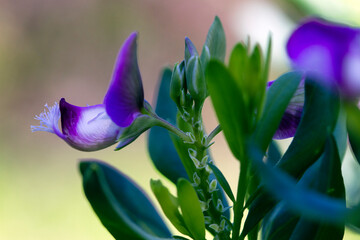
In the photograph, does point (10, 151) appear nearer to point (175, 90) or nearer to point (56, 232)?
point (56, 232)

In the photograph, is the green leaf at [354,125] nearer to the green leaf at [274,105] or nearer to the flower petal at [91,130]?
the green leaf at [274,105]

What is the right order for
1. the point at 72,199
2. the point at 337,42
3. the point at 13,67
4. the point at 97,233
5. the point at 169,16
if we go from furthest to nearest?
the point at 169,16, the point at 13,67, the point at 72,199, the point at 97,233, the point at 337,42

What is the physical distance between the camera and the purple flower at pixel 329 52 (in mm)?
337

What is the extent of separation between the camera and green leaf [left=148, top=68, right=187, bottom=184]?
1.83 ft

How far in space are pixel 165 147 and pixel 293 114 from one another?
0.18 metres

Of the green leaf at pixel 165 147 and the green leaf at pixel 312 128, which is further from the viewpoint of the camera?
the green leaf at pixel 165 147

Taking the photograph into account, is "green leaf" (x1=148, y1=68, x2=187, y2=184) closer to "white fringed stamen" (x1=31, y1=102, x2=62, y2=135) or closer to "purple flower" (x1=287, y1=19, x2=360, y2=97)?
"white fringed stamen" (x1=31, y1=102, x2=62, y2=135)

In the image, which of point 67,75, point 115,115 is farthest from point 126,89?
point 67,75

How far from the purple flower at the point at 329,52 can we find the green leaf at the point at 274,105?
0.03 metres

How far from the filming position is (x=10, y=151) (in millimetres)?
3484

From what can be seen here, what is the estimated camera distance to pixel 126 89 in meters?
0.41

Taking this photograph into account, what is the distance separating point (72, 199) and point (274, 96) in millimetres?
2807

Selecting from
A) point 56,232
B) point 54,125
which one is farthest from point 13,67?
point 54,125

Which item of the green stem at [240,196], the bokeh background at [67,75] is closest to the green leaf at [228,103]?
the green stem at [240,196]
